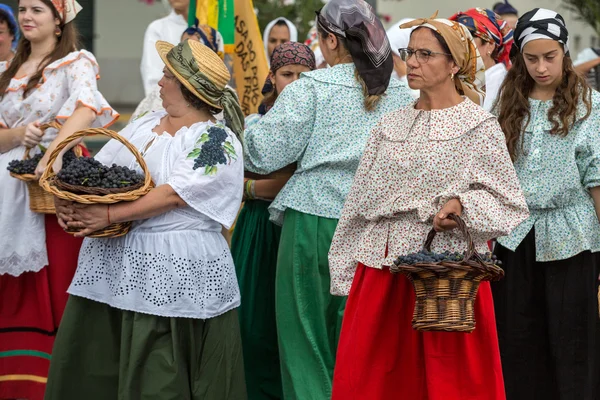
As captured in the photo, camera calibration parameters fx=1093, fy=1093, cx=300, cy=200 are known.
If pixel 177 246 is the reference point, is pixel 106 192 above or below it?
above

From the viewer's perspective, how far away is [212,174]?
502cm

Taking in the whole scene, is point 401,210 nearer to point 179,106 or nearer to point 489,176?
point 489,176

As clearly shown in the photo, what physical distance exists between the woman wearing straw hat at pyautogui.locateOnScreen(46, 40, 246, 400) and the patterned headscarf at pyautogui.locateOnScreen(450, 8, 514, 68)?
5.72 ft

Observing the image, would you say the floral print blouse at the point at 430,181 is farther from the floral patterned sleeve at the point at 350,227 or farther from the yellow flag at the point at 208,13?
the yellow flag at the point at 208,13

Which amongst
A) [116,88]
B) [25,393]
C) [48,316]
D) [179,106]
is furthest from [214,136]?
[116,88]

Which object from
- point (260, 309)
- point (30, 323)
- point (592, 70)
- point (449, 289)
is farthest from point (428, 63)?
point (592, 70)

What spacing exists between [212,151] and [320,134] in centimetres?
70

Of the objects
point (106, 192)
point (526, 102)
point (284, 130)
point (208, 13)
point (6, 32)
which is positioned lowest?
point (106, 192)

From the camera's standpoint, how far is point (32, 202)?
19.3 ft

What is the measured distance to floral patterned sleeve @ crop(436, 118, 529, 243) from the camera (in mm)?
4496

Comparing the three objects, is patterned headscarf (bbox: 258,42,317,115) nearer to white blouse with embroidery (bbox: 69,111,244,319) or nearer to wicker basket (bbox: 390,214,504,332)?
white blouse with embroidery (bbox: 69,111,244,319)

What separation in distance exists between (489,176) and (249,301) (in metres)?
2.04

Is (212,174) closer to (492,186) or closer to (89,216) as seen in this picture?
(89,216)

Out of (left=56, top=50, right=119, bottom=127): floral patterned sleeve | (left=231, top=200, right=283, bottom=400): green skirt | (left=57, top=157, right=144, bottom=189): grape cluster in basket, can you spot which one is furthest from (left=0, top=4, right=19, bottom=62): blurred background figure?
(left=57, top=157, right=144, bottom=189): grape cluster in basket
